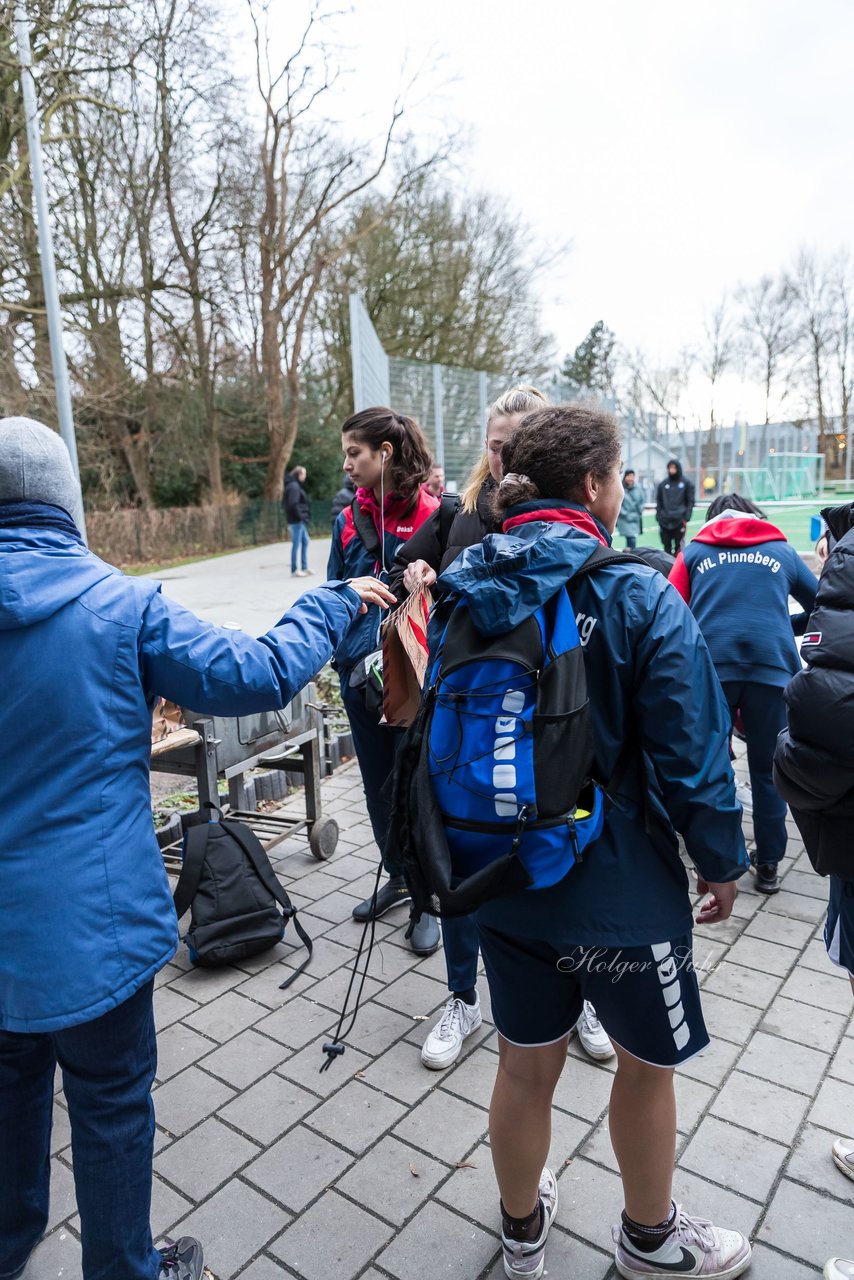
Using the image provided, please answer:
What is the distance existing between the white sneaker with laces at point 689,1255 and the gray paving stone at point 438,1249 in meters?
0.33

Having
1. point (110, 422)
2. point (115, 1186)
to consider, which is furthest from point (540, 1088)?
point (110, 422)

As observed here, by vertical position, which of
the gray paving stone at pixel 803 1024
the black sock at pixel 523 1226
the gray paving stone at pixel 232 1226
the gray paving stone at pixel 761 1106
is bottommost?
the gray paving stone at pixel 803 1024

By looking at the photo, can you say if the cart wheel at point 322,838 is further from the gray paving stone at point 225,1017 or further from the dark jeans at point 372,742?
the gray paving stone at point 225,1017

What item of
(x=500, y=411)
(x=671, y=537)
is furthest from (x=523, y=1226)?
(x=671, y=537)

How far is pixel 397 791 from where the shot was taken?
5.59 ft

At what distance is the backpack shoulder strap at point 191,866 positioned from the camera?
132 inches

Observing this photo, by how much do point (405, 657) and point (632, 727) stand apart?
1.12 meters

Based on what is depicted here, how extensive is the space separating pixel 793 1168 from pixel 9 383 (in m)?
12.7

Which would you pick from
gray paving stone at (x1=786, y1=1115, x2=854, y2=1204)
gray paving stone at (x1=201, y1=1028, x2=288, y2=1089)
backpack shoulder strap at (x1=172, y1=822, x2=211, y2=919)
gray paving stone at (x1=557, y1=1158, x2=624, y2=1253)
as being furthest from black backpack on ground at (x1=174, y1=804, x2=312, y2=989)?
gray paving stone at (x1=786, y1=1115, x2=854, y2=1204)

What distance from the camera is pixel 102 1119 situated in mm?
1718

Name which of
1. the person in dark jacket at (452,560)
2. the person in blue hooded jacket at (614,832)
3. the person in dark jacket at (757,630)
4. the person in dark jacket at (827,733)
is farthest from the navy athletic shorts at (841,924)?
the person in dark jacket at (757,630)

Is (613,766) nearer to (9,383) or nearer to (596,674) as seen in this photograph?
(596,674)

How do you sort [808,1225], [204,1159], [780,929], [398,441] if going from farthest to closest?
[780,929]
[398,441]
[204,1159]
[808,1225]

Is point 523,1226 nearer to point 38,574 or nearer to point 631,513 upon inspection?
point 38,574
